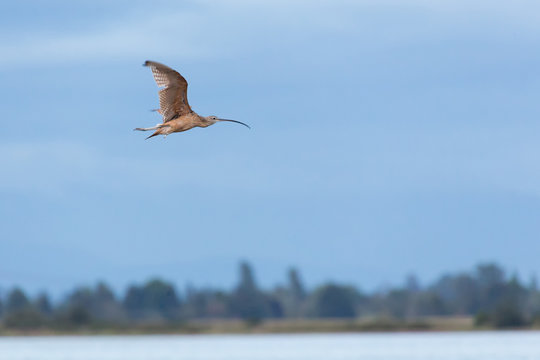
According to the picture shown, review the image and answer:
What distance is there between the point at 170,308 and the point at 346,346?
86.5ft

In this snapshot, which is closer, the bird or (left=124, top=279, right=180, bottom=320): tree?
the bird

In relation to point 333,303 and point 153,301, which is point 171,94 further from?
point 333,303

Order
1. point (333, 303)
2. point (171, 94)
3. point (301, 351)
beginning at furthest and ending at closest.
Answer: point (333, 303)
point (301, 351)
point (171, 94)

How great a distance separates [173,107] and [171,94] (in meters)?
0.25

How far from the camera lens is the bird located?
22.0 metres

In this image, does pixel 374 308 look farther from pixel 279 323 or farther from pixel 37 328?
pixel 37 328

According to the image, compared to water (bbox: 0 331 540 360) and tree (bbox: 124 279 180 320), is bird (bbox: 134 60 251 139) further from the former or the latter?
tree (bbox: 124 279 180 320)

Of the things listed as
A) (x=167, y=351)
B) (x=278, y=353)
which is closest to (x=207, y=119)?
(x=278, y=353)

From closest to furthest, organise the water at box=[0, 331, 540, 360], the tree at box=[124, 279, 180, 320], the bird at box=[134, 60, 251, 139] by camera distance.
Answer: the bird at box=[134, 60, 251, 139]
the water at box=[0, 331, 540, 360]
the tree at box=[124, 279, 180, 320]

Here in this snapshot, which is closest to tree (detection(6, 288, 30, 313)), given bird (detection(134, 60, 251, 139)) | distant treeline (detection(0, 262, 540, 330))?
distant treeline (detection(0, 262, 540, 330))

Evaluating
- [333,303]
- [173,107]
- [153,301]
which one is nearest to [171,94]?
[173,107]

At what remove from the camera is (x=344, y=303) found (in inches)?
4291

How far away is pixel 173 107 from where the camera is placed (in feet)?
73.2


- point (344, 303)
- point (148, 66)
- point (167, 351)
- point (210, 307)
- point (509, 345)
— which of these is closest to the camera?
point (148, 66)
